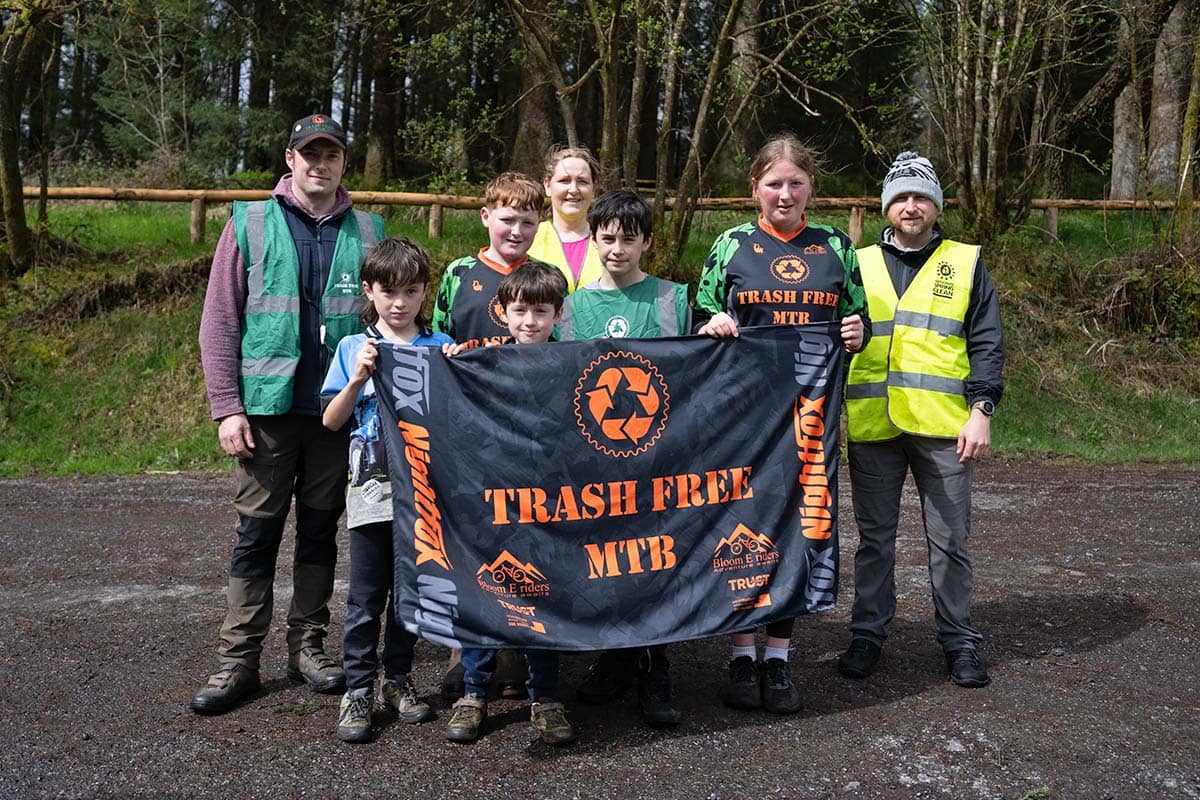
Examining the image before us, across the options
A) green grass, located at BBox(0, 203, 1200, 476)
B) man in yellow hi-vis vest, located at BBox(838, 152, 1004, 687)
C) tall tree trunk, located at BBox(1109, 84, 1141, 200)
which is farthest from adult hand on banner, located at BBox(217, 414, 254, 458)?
tall tree trunk, located at BBox(1109, 84, 1141, 200)

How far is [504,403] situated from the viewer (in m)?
4.38

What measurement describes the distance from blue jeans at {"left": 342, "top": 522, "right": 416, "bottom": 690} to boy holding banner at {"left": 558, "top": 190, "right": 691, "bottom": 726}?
980mm

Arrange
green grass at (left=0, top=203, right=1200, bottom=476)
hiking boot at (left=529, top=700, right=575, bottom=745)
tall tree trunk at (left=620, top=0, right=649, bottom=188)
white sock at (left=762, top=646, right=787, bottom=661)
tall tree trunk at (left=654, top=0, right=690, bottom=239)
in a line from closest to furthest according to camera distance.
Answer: hiking boot at (left=529, top=700, right=575, bottom=745)
white sock at (left=762, top=646, right=787, bottom=661)
green grass at (left=0, top=203, right=1200, bottom=476)
tall tree trunk at (left=654, top=0, right=690, bottom=239)
tall tree trunk at (left=620, top=0, right=649, bottom=188)

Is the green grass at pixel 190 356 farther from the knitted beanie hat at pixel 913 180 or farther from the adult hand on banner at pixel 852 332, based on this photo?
the adult hand on banner at pixel 852 332

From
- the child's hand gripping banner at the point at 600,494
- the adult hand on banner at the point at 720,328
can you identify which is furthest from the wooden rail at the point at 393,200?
the child's hand gripping banner at the point at 600,494

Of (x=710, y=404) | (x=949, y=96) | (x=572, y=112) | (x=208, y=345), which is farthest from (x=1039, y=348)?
(x=208, y=345)

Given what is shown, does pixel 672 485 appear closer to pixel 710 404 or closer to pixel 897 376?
pixel 710 404

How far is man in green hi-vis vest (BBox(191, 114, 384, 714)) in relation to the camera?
186 inches

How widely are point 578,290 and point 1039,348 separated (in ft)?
37.1

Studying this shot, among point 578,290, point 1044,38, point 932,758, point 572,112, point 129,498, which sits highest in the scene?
point 1044,38

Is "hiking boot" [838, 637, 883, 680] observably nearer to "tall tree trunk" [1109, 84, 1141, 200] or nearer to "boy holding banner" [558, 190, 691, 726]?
"boy holding banner" [558, 190, 691, 726]

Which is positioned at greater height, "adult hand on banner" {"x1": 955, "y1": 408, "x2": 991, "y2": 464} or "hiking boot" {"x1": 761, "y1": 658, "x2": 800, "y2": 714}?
"adult hand on banner" {"x1": 955, "y1": 408, "x2": 991, "y2": 464}

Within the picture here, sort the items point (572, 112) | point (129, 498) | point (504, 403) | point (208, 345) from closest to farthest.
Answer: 1. point (504, 403)
2. point (208, 345)
3. point (129, 498)
4. point (572, 112)

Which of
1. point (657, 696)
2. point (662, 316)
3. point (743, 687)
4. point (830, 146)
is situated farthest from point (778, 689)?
point (830, 146)
